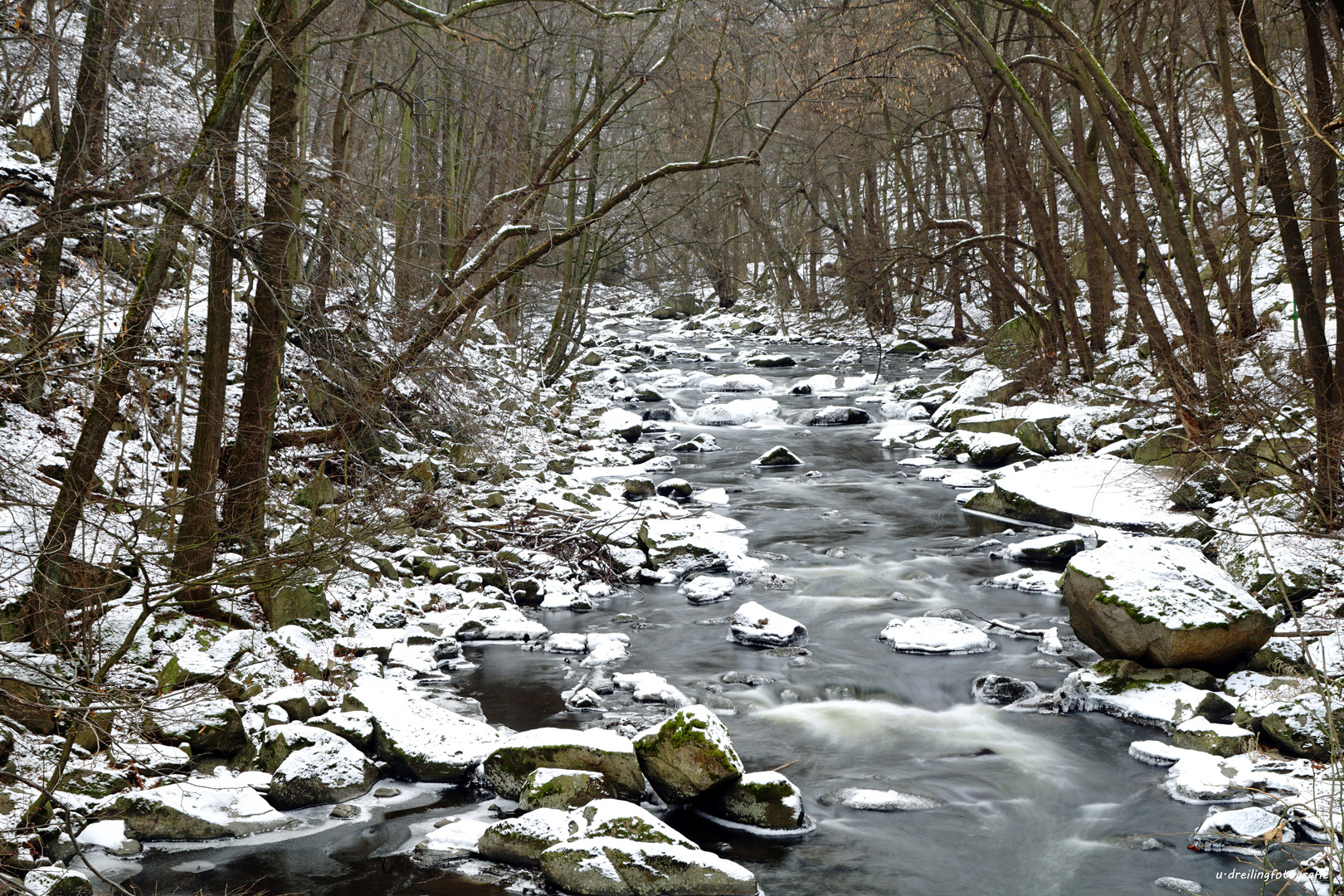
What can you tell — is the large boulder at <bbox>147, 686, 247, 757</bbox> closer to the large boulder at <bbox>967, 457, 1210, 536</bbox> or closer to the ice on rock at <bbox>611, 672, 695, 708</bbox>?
the ice on rock at <bbox>611, 672, 695, 708</bbox>

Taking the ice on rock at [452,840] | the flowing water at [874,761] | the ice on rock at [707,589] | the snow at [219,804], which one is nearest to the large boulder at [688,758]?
the flowing water at [874,761]

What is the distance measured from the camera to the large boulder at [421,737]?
574 cm

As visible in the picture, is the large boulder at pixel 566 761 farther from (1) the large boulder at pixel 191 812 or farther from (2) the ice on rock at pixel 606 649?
(2) the ice on rock at pixel 606 649

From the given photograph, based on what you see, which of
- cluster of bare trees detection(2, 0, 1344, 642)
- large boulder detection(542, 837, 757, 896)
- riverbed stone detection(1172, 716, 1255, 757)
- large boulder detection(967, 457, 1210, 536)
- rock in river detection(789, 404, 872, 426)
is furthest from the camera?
rock in river detection(789, 404, 872, 426)

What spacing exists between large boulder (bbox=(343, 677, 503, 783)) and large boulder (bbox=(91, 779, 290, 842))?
767 millimetres

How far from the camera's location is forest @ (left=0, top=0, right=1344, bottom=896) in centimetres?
490

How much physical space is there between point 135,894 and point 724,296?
122 feet

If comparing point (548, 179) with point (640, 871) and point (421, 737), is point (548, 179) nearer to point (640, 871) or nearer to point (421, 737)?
point (421, 737)

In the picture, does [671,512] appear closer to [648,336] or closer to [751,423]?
[751,423]

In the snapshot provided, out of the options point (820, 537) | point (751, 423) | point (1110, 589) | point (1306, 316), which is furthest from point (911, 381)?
point (1110, 589)

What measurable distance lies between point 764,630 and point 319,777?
159 inches

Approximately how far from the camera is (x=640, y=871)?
14.9 feet

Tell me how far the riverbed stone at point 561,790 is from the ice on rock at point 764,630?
315cm

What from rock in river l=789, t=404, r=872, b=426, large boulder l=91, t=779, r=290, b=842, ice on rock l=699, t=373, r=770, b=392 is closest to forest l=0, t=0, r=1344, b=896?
large boulder l=91, t=779, r=290, b=842
